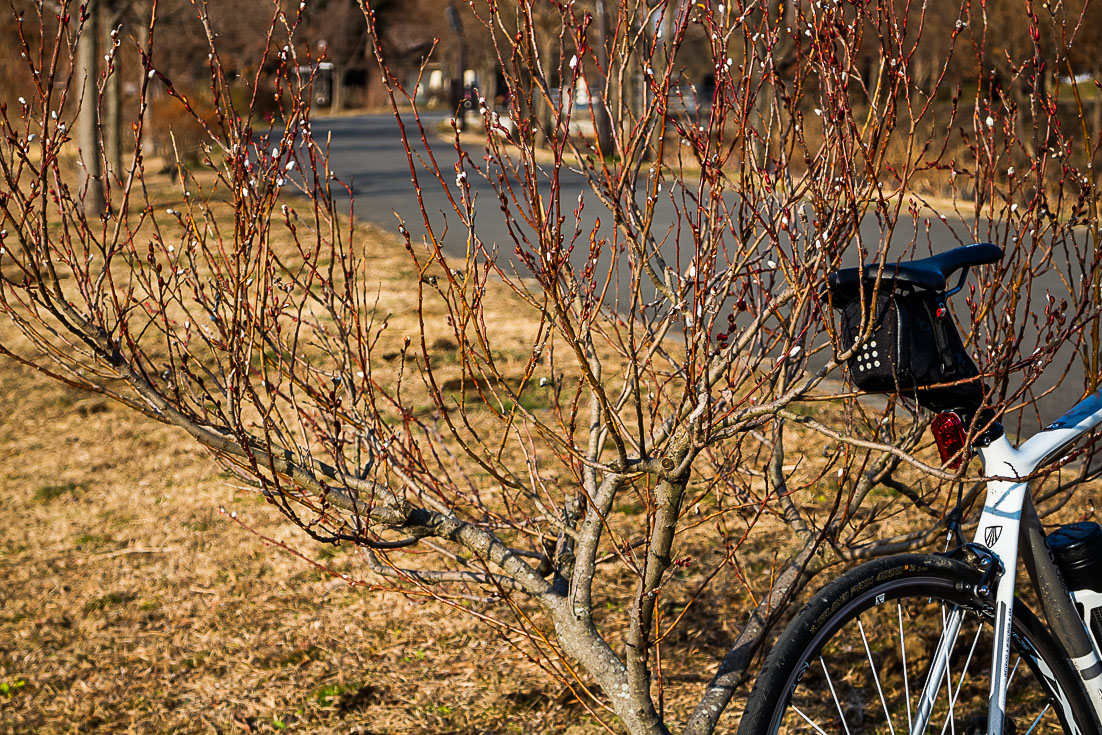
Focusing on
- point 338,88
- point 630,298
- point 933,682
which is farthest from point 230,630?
point 338,88

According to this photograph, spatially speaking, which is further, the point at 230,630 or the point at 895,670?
the point at 230,630

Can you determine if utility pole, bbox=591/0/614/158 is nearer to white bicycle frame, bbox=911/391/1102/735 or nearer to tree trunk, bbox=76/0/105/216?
white bicycle frame, bbox=911/391/1102/735

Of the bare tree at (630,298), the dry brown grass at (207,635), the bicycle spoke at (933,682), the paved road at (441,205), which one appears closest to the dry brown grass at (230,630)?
Result: the dry brown grass at (207,635)

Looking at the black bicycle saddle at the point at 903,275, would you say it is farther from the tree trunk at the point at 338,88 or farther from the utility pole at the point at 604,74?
the tree trunk at the point at 338,88

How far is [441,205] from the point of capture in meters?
15.5

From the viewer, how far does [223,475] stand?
5.44 meters

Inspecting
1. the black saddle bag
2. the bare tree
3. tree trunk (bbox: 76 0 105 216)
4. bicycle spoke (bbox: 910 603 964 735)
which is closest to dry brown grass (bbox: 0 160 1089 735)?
the bare tree

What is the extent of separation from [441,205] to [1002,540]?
13.6 metres

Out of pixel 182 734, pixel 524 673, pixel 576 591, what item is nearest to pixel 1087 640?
pixel 576 591

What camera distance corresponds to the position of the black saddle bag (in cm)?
217

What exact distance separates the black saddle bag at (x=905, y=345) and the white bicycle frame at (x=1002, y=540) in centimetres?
24

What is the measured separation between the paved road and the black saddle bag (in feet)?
3.64

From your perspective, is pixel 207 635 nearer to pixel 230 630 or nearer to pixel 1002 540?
pixel 230 630

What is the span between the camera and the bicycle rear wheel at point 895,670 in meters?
2.08
